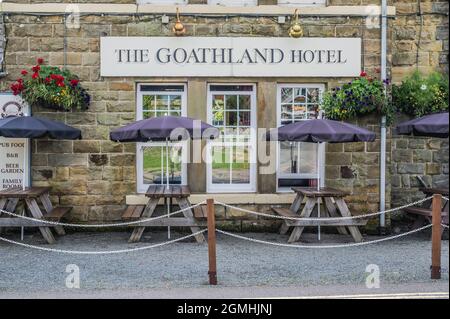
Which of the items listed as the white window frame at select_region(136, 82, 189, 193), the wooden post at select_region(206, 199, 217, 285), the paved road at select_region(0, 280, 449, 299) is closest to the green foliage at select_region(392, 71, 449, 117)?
the white window frame at select_region(136, 82, 189, 193)

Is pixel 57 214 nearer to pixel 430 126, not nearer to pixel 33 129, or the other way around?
pixel 33 129

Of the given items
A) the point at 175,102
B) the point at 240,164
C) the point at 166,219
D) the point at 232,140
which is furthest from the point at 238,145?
the point at 166,219

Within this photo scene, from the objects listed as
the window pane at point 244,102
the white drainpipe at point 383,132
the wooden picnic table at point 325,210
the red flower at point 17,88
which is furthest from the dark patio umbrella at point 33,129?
the white drainpipe at point 383,132

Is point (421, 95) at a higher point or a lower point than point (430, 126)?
higher

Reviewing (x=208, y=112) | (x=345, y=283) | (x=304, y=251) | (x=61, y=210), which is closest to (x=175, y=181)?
(x=208, y=112)

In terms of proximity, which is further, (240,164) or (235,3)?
(240,164)

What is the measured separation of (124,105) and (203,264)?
157 inches

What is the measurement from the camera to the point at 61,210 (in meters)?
10.9

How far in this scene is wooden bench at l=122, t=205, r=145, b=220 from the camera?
10297 millimetres

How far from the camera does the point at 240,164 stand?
39.3 ft

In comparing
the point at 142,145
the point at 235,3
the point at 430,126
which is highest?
the point at 235,3

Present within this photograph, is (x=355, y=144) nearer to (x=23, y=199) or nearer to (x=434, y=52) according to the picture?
(x=434, y=52)

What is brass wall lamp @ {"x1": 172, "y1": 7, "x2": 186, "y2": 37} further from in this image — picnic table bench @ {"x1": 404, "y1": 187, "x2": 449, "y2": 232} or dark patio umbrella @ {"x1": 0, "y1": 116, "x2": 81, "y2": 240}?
picnic table bench @ {"x1": 404, "y1": 187, "x2": 449, "y2": 232}

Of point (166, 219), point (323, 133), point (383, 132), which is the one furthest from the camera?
point (383, 132)
